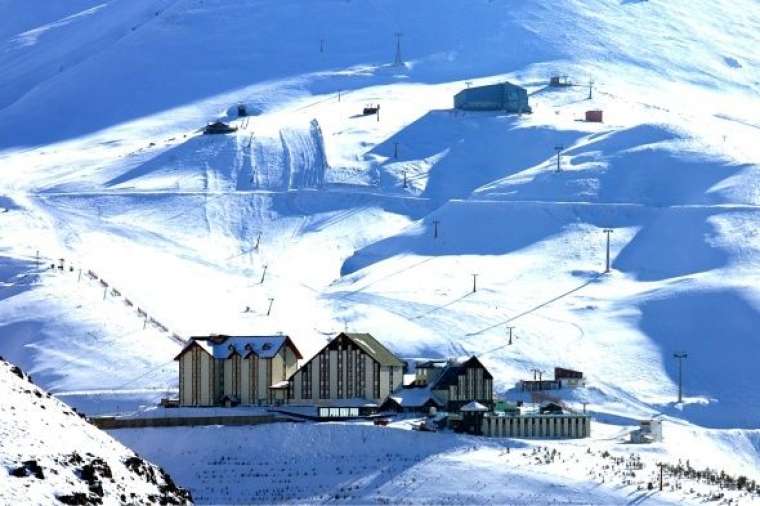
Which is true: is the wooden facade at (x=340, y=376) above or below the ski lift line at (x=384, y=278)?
below

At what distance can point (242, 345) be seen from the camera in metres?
78.4

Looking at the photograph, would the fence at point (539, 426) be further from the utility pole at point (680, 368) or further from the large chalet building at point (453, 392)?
the utility pole at point (680, 368)

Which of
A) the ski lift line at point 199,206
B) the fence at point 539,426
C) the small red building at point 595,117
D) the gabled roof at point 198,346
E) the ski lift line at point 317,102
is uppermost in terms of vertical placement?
the ski lift line at point 317,102

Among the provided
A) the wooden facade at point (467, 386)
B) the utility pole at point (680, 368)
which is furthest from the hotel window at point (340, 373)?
the utility pole at point (680, 368)

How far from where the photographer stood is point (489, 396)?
252ft

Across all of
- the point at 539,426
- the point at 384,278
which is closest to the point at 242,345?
the point at 539,426

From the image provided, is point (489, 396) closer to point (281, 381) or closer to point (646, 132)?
point (281, 381)

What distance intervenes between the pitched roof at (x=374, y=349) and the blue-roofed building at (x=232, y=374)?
2.58m

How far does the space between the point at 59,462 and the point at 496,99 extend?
319ft

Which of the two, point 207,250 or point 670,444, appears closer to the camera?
point 670,444

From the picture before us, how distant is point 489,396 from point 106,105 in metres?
71.8

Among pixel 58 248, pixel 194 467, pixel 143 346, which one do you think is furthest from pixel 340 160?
pixel 194 467

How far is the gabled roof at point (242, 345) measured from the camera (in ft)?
256

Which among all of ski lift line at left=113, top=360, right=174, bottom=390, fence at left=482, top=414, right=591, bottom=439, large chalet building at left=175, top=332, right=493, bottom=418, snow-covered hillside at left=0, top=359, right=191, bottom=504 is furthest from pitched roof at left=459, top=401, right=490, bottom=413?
snow-covered hillside at left=0, top=359, right=191, bottom=504
